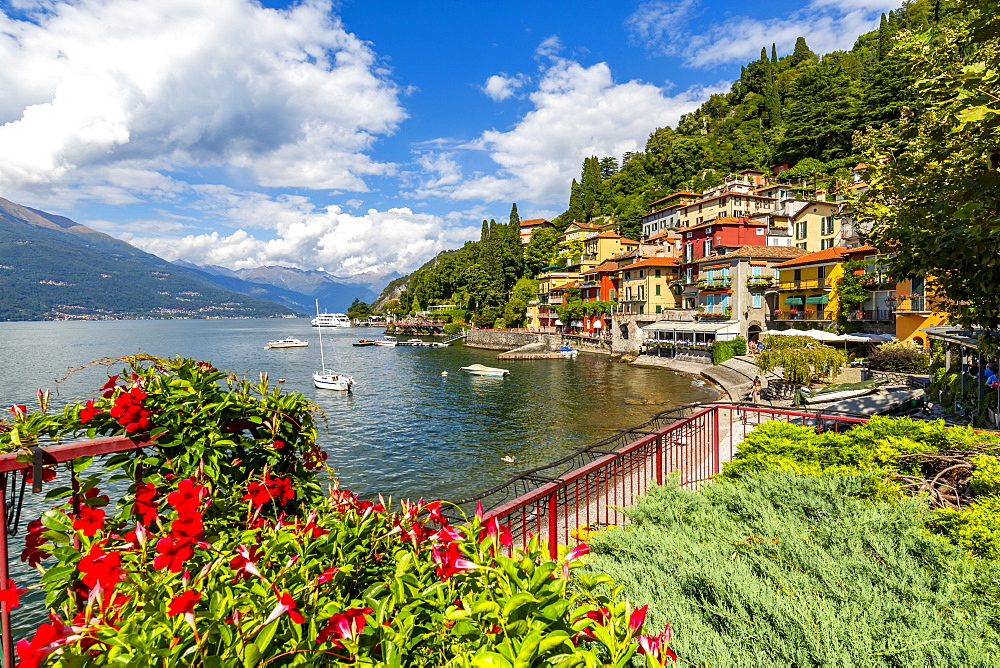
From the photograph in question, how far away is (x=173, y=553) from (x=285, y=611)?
0.68 m

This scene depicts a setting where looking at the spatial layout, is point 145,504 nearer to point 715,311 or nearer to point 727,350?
point 727,350

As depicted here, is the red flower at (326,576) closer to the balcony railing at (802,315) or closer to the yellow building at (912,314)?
the yellow building at (912,314)

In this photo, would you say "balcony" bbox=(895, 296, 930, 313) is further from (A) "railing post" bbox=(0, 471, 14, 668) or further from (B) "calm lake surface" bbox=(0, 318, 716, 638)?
(A) "railing post" bbox=(0, 471, 14, 668)

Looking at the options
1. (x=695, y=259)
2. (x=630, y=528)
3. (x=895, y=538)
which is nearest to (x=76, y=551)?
(x=630, y=528)

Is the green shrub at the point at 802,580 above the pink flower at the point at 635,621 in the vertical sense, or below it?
below

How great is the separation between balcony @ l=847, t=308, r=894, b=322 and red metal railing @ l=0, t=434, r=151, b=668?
1657 inches

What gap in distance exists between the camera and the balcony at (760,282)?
45250mm

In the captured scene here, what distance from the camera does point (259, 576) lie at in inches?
57.2

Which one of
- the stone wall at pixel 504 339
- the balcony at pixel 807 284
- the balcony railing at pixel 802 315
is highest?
the balcony at pixel 807 284

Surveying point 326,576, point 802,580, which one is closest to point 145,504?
point 326,576

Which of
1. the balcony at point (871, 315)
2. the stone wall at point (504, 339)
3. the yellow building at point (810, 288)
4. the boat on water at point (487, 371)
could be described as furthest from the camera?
the stone wall at point (504, 339)

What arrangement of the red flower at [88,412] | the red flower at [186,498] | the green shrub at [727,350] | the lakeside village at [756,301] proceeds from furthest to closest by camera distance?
1. the green shrub at [727,350]
2. the lakeside village at [756,301]
3. the red flower at [88,412]
4. the red flower at [186,498]

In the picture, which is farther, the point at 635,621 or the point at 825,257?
the point at 825,257

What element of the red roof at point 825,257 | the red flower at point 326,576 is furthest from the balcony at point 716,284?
the red flower at point 326,576
